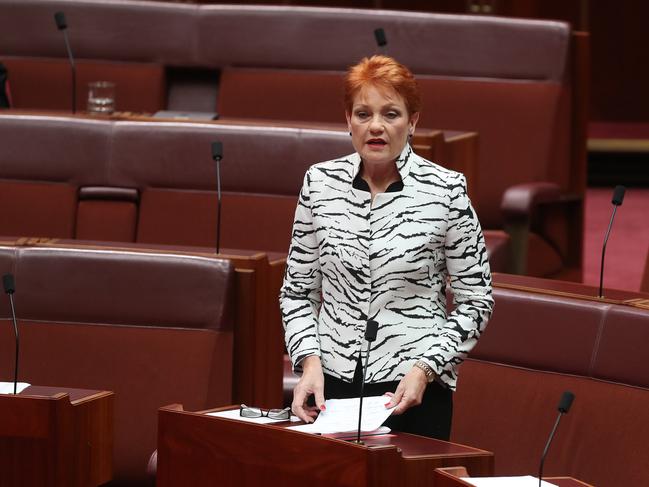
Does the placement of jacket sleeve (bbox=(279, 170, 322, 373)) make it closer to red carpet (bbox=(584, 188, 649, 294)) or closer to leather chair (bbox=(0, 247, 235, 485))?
leather chair (bbox=(0, 247, 235, 485))

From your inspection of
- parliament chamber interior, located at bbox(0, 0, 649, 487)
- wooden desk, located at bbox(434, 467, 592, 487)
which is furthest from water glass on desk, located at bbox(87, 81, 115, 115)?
wooden desk, located at bbox(434, 467, 592, 487)

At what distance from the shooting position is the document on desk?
577 mm

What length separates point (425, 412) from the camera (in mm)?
618

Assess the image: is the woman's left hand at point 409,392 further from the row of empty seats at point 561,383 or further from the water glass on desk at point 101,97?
the water glass on desk at point 101,97

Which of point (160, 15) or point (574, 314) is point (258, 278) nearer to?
point (574, 314)

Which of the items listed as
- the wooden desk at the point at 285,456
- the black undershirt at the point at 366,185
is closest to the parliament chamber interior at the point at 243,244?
the wooden desk at the point at 285,456

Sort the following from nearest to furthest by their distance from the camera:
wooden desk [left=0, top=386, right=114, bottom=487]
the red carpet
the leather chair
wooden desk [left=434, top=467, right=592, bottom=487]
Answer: wooden desk [left=434, top=467, right=592, bottom=487], wooden desk [left=0, top=386, right=114, bottom=487], the leather chair, the red carpet

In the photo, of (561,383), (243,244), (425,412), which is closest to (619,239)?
(243,244)

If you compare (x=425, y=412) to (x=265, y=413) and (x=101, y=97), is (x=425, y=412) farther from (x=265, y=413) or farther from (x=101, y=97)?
(x=101, y=97)

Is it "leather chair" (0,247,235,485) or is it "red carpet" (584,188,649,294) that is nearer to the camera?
"leather chair" (0,247,235,485)

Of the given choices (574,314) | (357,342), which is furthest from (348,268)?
(574,314)

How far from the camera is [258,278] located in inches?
33.2

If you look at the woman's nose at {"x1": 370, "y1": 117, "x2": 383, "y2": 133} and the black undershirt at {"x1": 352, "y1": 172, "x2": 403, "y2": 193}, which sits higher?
the woman's nose at {"x1": 370, "y1": 117, "x2": 383, "y2": 133}

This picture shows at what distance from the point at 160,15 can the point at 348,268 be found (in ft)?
2.43
